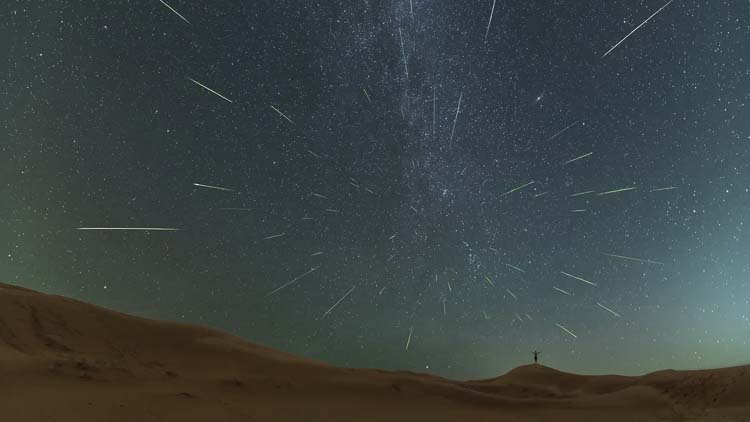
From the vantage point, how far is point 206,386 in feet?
46.0

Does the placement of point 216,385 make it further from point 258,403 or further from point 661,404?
point 661,404

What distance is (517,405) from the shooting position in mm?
19656

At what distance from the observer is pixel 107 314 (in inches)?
718

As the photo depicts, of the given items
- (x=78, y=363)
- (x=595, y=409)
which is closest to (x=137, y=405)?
(x=78, y=363)

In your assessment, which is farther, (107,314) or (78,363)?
(107,314)

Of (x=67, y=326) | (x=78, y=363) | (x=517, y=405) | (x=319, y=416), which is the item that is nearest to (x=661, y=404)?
(x=517, y=405)

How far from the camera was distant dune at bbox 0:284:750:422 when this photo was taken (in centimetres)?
1105

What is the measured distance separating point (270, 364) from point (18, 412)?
30.4 feet

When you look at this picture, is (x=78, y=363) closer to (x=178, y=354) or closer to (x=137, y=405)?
(x=137, y=405)

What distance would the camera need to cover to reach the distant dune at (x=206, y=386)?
11055 millimetres

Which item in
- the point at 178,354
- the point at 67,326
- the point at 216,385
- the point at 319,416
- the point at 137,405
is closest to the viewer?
the point at 137,405

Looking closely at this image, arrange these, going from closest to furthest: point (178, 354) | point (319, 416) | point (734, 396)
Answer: point (319, 416) → point (178, 354) → point (734, 396)

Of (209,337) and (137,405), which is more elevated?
(209,337)

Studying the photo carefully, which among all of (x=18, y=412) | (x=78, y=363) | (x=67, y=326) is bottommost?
(x=18, y=412)
